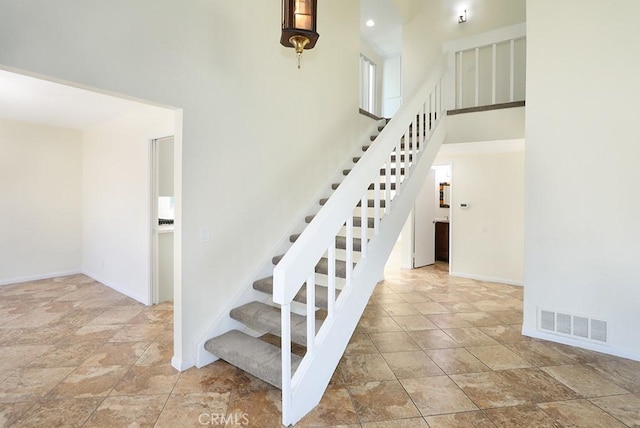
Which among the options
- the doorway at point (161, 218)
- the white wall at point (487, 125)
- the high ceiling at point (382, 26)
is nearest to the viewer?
the white wall at point (487, 125)

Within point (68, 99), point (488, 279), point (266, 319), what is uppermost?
point (68, 99)

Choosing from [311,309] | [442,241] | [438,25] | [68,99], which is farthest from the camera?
[442,241]

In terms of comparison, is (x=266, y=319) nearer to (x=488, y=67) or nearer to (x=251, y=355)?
(x=251, y=355)

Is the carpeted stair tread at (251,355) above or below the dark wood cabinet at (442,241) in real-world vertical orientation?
below

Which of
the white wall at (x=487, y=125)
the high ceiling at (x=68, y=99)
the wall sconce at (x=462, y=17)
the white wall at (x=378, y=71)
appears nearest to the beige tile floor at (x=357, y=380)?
the white wall at (x=487, y=125)

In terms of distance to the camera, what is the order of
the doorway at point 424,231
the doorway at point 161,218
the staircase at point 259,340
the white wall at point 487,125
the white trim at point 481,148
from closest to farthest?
the staircase at point 259,340 → the white wall at point 487,125 → the doorway at point 161,218 → the white trim at point 481,148 → the doorway at point 424,231

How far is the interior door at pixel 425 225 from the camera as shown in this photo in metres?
5.89

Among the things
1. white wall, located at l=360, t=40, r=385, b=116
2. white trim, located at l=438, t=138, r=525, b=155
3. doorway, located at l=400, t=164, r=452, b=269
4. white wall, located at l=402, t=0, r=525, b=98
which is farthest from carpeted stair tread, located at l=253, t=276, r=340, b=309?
white wall, located at l=360, t=40, r=385, b=116

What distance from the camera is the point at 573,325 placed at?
2.80 m

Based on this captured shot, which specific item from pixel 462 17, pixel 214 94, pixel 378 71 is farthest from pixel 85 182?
pixel 462 17

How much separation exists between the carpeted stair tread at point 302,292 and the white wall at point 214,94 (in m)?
0.14

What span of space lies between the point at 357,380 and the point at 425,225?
4.37 meters

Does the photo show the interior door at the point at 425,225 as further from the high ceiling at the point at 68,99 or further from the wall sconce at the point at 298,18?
the wall sconce at the point at 298,18

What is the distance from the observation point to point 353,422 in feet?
5.97
